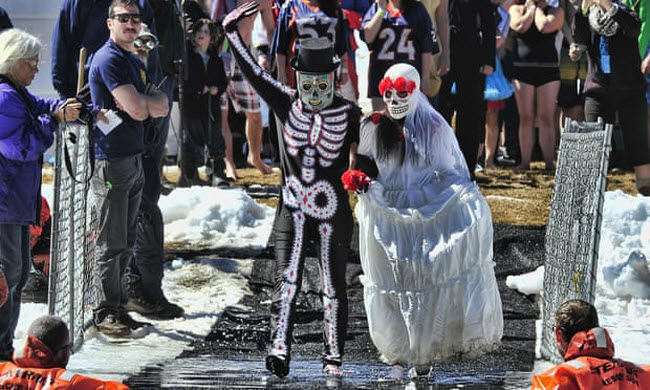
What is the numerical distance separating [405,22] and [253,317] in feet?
9.14

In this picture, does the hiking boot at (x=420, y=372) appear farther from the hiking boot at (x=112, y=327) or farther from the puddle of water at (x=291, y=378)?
the hiking boot at (x=112, y=327)

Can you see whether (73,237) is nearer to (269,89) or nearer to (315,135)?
(269,89)

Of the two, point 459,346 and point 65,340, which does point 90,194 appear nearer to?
point 459,346

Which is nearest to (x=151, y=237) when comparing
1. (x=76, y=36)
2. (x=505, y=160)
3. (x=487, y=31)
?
(x=76, y=36)

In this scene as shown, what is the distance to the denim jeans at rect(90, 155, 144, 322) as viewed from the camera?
7758 millimetres

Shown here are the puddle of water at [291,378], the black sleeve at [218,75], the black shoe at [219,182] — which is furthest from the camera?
the black sleeve at [218,75]

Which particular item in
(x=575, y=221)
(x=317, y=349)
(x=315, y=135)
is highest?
(x=315, y=135)

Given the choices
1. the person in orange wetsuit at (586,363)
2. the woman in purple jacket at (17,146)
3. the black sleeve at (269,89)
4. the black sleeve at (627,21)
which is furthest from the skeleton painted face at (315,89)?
the black sleeve at (627,21)

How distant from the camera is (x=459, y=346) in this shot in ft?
23.4

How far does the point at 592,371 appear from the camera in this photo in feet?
14.9

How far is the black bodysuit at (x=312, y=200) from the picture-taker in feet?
23.1

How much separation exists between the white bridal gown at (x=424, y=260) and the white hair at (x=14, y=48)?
199 centimetres

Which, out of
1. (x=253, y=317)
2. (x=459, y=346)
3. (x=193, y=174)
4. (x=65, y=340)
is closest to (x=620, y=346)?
(x=459, y=346)

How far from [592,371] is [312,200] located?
2786 millimetres
